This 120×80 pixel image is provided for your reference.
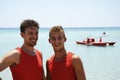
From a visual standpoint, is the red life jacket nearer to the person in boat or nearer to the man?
the man

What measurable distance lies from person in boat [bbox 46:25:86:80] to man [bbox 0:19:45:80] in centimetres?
17

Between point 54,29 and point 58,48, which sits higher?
point 54,29

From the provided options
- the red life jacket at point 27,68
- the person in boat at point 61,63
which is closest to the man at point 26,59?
the red life jacket at point 27,68

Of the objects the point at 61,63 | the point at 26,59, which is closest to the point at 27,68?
the point at 26,59

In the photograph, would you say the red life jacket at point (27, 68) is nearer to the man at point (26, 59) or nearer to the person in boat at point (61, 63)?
the man at point (26, 59)

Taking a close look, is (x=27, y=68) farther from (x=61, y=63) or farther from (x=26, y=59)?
(x=61, y=63)

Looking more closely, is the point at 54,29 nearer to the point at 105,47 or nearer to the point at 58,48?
the point at 58,48

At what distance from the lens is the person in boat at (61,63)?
Result: 3406mm

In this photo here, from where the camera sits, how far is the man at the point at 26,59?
337 cm

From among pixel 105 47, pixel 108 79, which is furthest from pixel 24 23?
pixel 105 47

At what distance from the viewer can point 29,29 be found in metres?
3.62

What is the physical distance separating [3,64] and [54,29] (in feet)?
2.47

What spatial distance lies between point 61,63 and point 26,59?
44cm

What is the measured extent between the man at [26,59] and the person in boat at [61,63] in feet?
0.56
